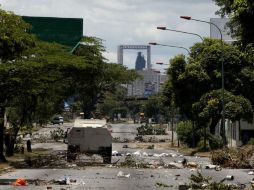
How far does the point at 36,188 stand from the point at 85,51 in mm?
28076

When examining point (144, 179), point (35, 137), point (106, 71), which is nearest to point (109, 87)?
point (35, 137)

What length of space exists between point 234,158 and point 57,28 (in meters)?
12.8

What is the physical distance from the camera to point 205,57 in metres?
55.0

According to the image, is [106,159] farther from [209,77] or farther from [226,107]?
[209,77]

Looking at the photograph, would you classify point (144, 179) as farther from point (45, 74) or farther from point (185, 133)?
point (185, 133)

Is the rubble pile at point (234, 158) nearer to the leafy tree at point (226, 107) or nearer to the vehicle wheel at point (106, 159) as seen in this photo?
the vehicle wheel at point (106, 159)

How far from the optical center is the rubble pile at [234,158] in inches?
1339

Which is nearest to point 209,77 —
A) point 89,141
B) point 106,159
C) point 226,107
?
point 226,107

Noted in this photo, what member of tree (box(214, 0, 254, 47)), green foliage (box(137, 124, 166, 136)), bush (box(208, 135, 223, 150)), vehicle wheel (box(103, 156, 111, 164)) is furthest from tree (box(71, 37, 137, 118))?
green foliage (box(137, 124, 166, 136))

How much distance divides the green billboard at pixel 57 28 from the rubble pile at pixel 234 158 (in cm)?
1088

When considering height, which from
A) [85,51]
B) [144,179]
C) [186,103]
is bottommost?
[144,179]

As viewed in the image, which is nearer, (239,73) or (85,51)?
(85,51)

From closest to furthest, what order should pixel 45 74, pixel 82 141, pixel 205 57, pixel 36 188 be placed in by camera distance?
1. pixel 36 188
2. pixel 45 74
3. pixel 82 141
4. pixel 205 57

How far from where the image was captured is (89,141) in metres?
36.8
